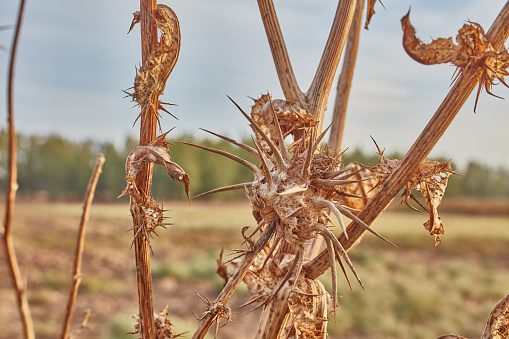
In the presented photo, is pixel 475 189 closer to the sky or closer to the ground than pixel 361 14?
closer to the sky

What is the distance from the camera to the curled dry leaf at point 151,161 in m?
0.56

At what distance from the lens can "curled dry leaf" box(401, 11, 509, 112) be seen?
0.58 metres

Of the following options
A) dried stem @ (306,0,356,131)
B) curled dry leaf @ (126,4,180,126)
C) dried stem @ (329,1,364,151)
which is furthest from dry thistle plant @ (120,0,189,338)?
dried stem @ (329,1,364,151)

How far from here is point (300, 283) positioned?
0.69 m

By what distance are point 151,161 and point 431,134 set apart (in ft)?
1.18

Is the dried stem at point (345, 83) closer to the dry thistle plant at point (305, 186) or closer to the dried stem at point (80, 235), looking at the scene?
the dry thistle plant at point (305, 186)

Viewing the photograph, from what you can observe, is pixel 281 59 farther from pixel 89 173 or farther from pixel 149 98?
pixel 89 173

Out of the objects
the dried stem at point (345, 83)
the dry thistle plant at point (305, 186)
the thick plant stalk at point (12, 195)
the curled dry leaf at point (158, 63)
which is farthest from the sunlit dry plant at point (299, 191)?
the dried stem at point (345, 83)

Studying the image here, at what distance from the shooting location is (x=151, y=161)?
22.8 inches

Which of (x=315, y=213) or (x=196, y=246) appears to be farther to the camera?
(x=196, y=246)

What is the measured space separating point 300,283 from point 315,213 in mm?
169

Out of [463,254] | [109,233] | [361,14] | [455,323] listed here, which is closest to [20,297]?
[361,14]

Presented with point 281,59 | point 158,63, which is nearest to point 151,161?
point 158,63

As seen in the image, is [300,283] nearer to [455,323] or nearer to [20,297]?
[20,297]
